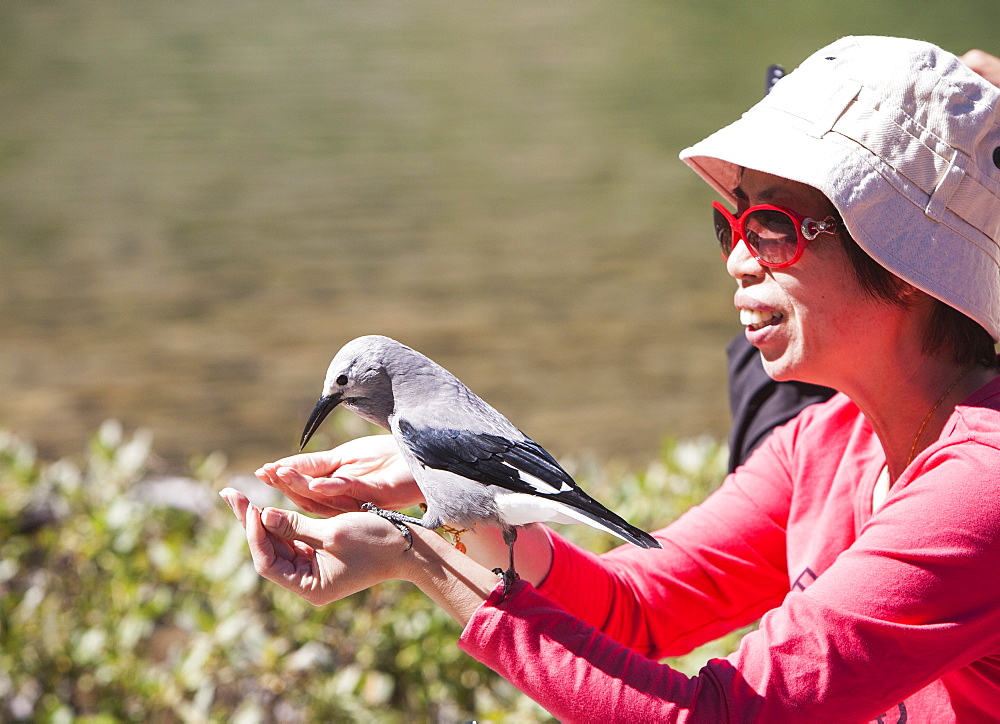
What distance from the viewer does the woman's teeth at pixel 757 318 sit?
66.4 inches

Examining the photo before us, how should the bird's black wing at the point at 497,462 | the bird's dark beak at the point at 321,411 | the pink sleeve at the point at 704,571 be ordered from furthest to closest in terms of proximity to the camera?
the pink sleeve at the point at 704,571, the bird's dark beak at the point at 321,411, the bird's black wing at the point at 497,462

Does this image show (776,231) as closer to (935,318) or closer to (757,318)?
(757,318)

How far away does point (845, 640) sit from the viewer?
1.44 meters

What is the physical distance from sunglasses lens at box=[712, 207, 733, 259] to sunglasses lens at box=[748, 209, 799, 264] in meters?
0.13

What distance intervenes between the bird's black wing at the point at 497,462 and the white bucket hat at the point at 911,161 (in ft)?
1.97

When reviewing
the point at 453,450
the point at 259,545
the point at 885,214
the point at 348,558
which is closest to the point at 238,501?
the point at 259,545

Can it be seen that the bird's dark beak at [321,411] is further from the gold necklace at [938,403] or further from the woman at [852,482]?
the gold necklace at [938,403]

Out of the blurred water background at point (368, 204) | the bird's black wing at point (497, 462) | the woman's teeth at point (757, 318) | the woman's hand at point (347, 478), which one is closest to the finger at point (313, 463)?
the woman's hand at point (347, 478)

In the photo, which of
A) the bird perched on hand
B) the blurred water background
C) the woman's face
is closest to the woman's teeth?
the woman's face

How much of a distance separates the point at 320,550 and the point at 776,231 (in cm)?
93

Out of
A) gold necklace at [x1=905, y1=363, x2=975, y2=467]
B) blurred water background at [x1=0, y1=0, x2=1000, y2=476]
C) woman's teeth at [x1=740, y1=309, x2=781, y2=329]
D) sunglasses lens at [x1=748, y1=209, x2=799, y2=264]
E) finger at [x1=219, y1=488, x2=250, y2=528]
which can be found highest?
sunglasses lens at [x1=748, y1=209, x2=799, y2=264]

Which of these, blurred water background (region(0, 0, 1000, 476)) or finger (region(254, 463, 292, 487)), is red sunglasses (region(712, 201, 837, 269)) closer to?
finger (region(254, 463, 292, 487))

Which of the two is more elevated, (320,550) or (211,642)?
(320,550)

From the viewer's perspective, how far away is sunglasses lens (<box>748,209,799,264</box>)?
1.62 metres
